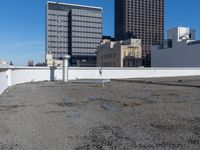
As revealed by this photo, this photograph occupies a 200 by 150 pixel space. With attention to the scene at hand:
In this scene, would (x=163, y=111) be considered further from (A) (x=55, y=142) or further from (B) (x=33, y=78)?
(B) (x=33, y=78)

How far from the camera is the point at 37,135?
8.52 meters

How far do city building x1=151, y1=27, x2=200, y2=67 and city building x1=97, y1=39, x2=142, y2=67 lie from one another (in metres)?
9.28

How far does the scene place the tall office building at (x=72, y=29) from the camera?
13588 centimetres

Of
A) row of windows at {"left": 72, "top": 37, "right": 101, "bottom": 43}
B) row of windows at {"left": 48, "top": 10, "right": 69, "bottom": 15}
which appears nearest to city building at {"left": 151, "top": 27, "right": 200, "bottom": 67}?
row of windows at {"left": 72, "top": 37, "right": 101, "bottom": 43}

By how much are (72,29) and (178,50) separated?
5096 centimetres

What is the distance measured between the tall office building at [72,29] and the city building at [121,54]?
10.0 m

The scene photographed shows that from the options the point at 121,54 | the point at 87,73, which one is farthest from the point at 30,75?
the point at 121,54

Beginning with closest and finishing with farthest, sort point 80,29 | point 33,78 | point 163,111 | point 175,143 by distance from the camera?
point 175,143
point 163,111
point 33,78
point 80,29

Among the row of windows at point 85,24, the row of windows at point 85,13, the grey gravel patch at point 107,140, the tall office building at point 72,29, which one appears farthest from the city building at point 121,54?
the grey gravel patch at point 107,140

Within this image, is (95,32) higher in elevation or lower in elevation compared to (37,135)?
higher

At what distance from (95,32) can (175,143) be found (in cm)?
13416

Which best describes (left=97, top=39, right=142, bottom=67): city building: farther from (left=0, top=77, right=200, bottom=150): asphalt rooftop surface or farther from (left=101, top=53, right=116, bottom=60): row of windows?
(left=0, top=77, right=200, bottom=150): asphalt rooftop surface

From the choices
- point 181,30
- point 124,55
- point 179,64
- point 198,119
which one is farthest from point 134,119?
point 124,55

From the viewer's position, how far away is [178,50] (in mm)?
102750
